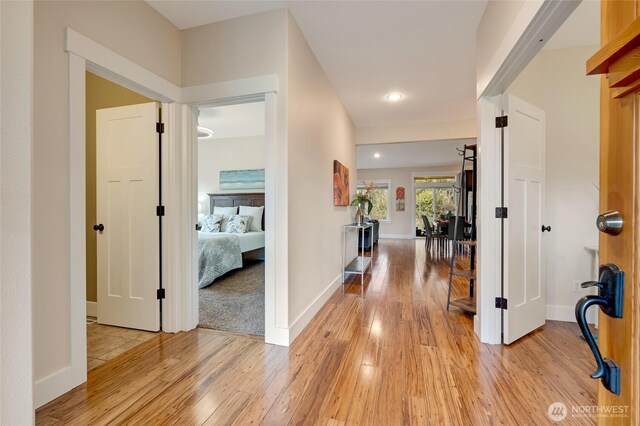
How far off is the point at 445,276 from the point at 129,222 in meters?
4.25

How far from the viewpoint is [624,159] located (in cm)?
49

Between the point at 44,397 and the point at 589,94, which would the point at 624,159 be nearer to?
the point at 44,397

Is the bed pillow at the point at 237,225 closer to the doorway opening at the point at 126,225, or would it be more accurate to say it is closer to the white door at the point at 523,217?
the doorway opening at the point at 126,225

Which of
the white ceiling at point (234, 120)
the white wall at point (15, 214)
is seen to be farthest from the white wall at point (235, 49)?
the white wall at point (15, 214)

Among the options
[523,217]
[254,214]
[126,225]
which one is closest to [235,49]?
[126,225]

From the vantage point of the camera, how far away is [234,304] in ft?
9.82

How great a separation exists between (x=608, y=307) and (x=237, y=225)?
4.85m

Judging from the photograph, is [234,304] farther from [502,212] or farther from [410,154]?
[410,154]

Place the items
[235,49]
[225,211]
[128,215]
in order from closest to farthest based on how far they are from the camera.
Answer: [235,49] → [128,215] → [225,211]

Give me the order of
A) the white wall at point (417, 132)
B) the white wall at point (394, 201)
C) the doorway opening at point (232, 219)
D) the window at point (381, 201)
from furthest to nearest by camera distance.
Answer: the window at point (381, 201) → the white wall at point (394, 201) → the white wall at point (417, 132) → the doorway opening at point (232, 219)

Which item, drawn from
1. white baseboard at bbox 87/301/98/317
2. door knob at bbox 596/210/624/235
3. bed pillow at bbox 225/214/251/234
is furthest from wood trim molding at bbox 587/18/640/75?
bed pillow at bbox 225/214/251/234

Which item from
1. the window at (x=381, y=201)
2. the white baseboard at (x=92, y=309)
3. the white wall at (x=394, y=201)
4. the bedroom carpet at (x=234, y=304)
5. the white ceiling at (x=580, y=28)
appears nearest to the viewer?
the white ceiling at (x=580, y=28)

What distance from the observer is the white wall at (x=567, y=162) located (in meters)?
2.54

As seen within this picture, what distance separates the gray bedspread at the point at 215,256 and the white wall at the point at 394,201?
6966 millimetres
